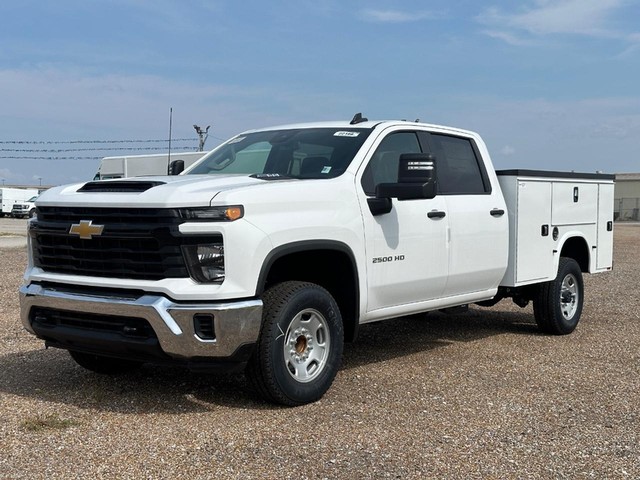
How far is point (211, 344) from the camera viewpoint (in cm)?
501

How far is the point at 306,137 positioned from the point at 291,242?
1.56 metres

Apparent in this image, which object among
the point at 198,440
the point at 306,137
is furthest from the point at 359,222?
A: the point at 198,440

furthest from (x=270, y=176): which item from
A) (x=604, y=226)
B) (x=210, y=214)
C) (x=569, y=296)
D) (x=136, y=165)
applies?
(x=136, y=165)

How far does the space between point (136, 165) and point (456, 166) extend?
19.3 meters

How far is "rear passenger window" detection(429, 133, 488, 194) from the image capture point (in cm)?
703

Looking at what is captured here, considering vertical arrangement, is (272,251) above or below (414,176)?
below

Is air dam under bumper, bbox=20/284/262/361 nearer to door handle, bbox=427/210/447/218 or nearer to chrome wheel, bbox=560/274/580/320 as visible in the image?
door handle, bbox=427/210/447/218

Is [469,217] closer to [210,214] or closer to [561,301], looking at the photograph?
[561,301]

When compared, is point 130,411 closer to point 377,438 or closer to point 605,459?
point 377,438

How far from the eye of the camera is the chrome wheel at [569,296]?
8.78m

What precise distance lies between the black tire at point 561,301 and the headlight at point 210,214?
4604 millimetres

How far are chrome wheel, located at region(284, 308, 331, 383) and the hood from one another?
0.97m

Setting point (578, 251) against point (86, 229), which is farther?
Result: point (578, 251)

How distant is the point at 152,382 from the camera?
6250 millimetres
